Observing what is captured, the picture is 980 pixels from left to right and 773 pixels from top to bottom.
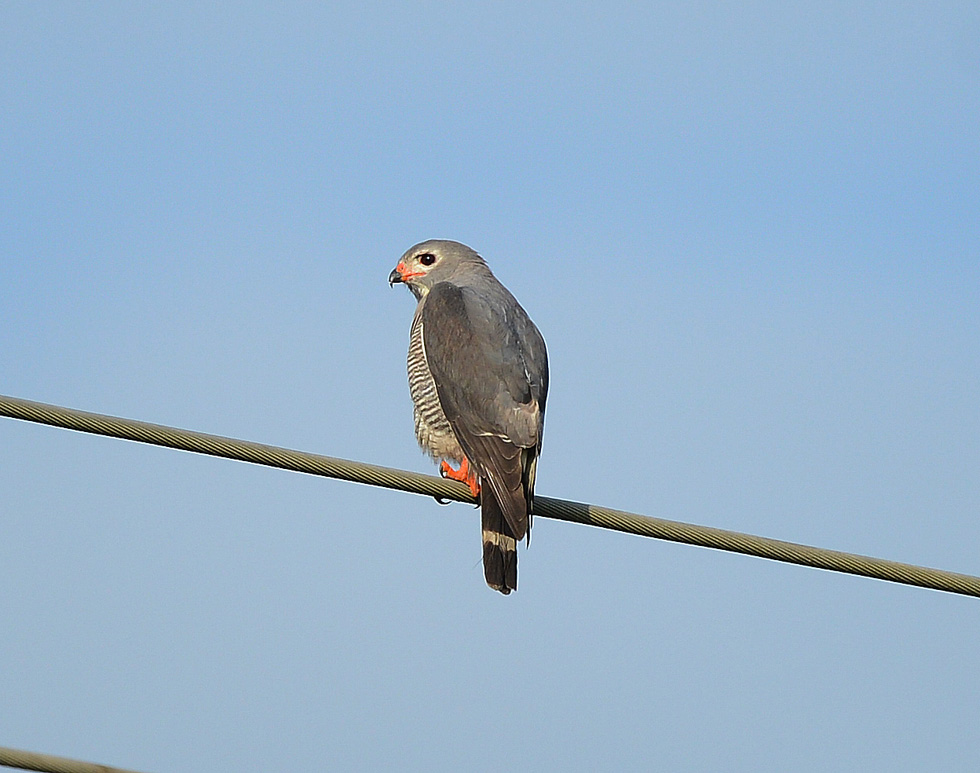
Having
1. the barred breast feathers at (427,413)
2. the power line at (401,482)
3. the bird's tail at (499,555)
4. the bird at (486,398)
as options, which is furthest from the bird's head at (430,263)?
the power line at (401,482)

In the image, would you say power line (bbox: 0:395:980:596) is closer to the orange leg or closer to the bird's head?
the orange leg

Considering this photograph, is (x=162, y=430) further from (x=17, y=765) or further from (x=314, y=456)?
(x=17, y=765)

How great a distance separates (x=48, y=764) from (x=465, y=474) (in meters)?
3.28

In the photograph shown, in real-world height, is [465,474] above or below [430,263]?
below

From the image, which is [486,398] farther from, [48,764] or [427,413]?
[48,764]

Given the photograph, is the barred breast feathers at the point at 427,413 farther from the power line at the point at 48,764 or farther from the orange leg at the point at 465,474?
the power line at the point at 48,764

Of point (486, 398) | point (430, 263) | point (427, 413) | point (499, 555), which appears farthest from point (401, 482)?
point (430, 263)

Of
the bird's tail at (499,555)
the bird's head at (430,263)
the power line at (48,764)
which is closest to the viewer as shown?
the power line at (48,764)

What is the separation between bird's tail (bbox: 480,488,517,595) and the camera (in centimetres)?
587

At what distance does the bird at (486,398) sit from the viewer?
19.4ft

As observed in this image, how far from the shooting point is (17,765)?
3506mm

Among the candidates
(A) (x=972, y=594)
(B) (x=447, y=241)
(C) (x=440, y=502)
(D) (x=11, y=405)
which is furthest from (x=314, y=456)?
(B) (x=447, y=241)

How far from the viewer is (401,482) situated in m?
4.73

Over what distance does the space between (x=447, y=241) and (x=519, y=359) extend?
1.75 m
